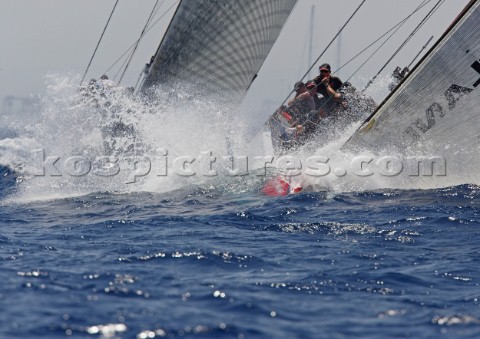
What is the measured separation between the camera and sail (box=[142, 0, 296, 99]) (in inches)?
448

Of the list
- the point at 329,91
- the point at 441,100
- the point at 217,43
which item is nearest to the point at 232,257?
the point at 441,100

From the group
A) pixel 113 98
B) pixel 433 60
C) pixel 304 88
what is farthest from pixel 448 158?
pixel 113 98

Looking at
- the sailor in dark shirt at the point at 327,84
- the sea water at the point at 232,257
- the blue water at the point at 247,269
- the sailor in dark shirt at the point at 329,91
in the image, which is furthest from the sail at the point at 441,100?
the sailor in dark shirt at the point at 327,84

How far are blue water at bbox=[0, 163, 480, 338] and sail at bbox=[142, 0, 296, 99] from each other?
3.40 meters

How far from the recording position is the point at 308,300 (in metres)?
5.10

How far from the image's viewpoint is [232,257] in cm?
620

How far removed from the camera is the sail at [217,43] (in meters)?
11.4

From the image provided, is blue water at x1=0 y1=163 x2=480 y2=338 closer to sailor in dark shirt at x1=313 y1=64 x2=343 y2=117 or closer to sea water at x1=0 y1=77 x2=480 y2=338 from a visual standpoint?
sea water at x1=0 y1=77 x2=480 y2=338

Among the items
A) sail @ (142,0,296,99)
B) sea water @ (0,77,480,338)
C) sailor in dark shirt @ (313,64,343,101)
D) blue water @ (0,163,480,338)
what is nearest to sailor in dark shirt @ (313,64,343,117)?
sailor in dark shirt @ (313,64,343,101)

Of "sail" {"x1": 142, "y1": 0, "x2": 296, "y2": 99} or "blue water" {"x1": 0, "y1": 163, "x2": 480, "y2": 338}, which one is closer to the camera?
"blue water" {"x1": 0, "y1": 163, "x2": 480, "y2": 338}

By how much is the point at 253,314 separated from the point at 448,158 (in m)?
5.73

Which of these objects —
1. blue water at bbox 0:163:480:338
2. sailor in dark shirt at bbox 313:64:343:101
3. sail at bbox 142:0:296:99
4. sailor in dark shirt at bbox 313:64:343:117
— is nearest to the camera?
blue water at bbox 0:163:480:338

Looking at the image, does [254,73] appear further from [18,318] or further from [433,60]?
[18,318]

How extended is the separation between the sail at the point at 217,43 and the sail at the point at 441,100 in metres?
2.64
